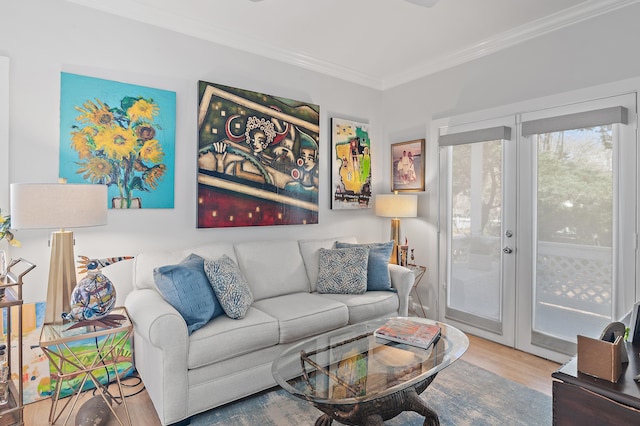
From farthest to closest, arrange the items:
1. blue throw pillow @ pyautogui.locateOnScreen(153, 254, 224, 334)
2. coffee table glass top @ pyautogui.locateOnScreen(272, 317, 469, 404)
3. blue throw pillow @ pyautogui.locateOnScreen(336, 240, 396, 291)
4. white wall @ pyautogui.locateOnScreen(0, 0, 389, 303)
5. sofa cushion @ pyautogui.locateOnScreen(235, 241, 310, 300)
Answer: blue throw pillow @ pyautogui.locateOnScreen(336, 240, 396, 291) → sofa cushion @ pyautogui.locateOnScreen(235, 241, 310, 300) → white wall @ pyautogui.locateOnScreen(0, 0, 389, 303) → blue throw pillow @ pyautogui.locateOnScreen(153, 254, 224, 334) → coffee table glass top @ pyautogui.locateOnScreen(272, 317, 469, 404)

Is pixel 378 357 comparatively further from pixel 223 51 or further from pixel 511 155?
pixel 223 51

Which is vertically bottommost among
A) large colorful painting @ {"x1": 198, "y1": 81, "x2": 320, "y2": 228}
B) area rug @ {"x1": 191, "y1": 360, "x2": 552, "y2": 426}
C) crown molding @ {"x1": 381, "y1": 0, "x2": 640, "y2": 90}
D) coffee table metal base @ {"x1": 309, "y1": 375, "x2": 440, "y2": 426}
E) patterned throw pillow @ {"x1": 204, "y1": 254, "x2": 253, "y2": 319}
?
area rug @ {"x1": 191, "y1": 360, "x2": 552, "y2": 426}

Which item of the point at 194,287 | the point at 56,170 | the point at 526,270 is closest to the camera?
the point at 194,287

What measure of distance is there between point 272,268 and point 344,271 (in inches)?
24.9

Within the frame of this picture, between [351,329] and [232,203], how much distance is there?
157 cm

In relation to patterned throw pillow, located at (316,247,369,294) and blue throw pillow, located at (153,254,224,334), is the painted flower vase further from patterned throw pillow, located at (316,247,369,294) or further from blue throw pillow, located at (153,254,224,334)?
patterned throw pillow, located at (316,247,369,294)

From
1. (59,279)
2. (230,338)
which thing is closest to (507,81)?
(230,338)

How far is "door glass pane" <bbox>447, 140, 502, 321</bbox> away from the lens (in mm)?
3379

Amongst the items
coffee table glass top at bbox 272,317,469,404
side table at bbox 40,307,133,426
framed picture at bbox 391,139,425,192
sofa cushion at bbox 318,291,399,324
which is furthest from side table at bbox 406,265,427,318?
side table at bbox 40,307,133,426

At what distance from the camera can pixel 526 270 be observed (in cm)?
316

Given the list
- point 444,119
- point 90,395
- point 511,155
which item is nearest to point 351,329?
point 90,395

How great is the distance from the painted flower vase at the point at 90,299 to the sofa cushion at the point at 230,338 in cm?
52

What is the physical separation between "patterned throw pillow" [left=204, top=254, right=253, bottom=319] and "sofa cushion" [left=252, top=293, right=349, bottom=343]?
0.76ft

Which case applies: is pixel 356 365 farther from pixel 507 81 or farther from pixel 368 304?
pixel 507 81
